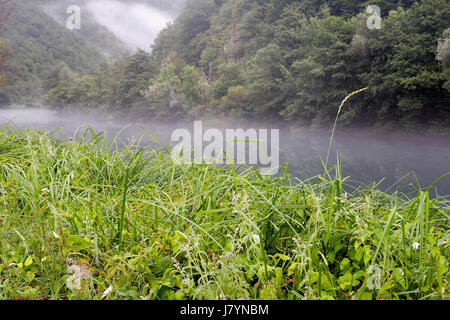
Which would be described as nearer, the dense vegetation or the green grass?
the green grass

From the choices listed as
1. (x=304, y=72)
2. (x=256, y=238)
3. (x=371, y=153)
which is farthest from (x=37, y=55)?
(x=256, y=238)

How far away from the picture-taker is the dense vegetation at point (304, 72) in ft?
46.8

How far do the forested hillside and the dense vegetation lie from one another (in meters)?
1.44

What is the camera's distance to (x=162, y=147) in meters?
2.31

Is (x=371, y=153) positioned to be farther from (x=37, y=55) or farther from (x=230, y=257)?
(x=37, y=55)

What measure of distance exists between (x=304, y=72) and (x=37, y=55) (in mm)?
18030

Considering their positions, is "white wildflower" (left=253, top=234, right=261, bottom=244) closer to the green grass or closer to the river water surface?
the green grass

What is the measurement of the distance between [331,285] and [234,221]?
0.40 m

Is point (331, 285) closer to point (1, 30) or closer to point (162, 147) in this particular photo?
point (162, 147)

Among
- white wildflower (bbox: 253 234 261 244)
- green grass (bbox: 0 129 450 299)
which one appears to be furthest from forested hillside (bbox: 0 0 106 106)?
white wildflower (bbox: 253 234 261 244)

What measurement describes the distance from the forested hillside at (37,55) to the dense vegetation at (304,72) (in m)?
1.44

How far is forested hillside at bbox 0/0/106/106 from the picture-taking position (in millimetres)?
16306

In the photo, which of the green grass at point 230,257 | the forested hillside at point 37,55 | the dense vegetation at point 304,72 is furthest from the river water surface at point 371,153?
the green grass at point 230,257

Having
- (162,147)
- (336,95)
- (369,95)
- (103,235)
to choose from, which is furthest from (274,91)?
(103,235)
